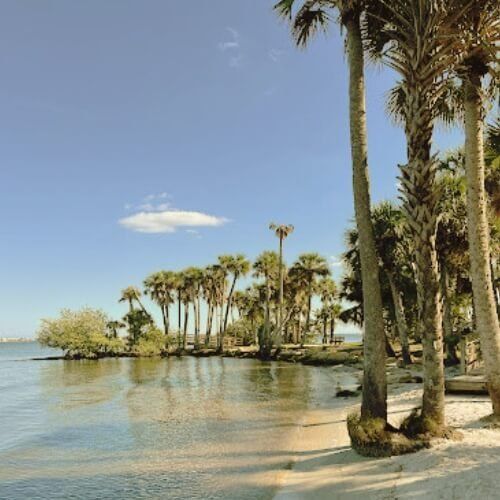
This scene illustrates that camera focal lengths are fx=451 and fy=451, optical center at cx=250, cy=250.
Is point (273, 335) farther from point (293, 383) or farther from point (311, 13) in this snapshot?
point (311, 13)

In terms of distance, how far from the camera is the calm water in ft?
29.5

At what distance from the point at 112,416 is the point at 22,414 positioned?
508cm

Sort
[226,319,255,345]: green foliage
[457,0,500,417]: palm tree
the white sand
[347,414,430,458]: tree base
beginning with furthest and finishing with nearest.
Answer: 1. [226,319,255,345]: green foliage
2. [457,0,500,417]: palm tree
3. [347,414,430,458]: tree base
4. the white sand

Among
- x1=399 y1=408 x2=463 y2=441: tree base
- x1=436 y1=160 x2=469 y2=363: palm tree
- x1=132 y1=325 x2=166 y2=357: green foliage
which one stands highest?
x1=436 y1=160 x2=469 y2=363: palm tree

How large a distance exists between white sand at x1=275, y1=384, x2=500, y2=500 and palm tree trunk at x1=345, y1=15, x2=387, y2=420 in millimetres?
1278

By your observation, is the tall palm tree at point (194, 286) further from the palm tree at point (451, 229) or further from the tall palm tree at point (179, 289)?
the palm tree at point (451, 229)

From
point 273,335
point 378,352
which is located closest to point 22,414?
point 378,352

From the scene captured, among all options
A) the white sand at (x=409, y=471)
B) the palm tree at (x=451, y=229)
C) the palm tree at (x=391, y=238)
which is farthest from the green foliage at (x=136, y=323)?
the white sand at (x=409, y=471)

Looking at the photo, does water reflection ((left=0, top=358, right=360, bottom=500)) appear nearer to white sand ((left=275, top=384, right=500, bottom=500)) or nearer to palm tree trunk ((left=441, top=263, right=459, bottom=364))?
white sand ((left=275, top=384, right=500, bottom=500))

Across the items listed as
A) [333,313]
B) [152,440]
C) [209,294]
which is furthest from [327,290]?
[152,440]

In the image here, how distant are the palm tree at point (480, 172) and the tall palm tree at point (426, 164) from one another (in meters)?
0.81

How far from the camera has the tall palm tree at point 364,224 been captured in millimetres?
9008

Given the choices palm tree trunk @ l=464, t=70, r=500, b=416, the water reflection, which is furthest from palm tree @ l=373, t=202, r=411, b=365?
palm tree trunk @ l=464, t=70, r=500, b=416

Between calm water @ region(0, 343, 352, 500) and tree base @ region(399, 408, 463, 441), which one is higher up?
tree base @ region(399, 408, 463, 441)
